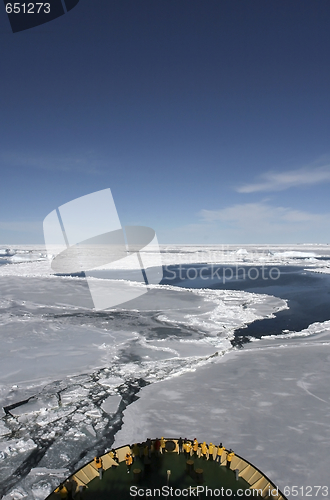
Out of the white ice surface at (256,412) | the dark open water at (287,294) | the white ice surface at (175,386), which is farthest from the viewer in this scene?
the dark open water at (287,294)

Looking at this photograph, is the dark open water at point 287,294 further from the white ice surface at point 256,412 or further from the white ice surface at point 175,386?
the white ice surface at point 256,412

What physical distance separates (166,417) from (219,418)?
46.9 inches

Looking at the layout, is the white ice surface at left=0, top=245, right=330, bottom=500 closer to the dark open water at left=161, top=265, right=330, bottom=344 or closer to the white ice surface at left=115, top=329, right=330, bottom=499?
the white ice surface at left=115, top=329, right=330, bottom=499

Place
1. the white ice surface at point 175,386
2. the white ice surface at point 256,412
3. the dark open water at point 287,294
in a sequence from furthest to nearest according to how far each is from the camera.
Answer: the dark open water at point 287,294 < the white ice surface at point 175,386 < the white ice surface at point 256,412

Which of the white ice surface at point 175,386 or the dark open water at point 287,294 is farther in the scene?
the dark open water at point 287,294

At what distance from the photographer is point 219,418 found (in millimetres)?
6062

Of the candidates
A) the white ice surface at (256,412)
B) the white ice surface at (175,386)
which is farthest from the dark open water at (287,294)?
the white ice surface at (256,412)

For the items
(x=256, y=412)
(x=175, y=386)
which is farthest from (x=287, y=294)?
(x=256, y=412)

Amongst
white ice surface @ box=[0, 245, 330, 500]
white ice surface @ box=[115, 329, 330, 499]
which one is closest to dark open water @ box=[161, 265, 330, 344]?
white ice surface @ box=[0, 245, 330, 500]

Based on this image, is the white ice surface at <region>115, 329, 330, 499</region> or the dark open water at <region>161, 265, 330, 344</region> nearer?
the white ice surface at <region>115, 329, 330, 499</region>

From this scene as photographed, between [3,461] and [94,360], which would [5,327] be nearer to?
[94,360]

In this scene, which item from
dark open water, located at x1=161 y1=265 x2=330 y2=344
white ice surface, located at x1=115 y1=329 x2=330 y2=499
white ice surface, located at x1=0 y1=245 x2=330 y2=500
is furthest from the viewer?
dark open water, located at x1=161 y1=265 x2=330 y2=344

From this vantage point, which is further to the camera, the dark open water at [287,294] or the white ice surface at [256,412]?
the dark open water at [287,294]

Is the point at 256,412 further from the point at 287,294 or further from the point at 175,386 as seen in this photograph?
the point at 287,294
